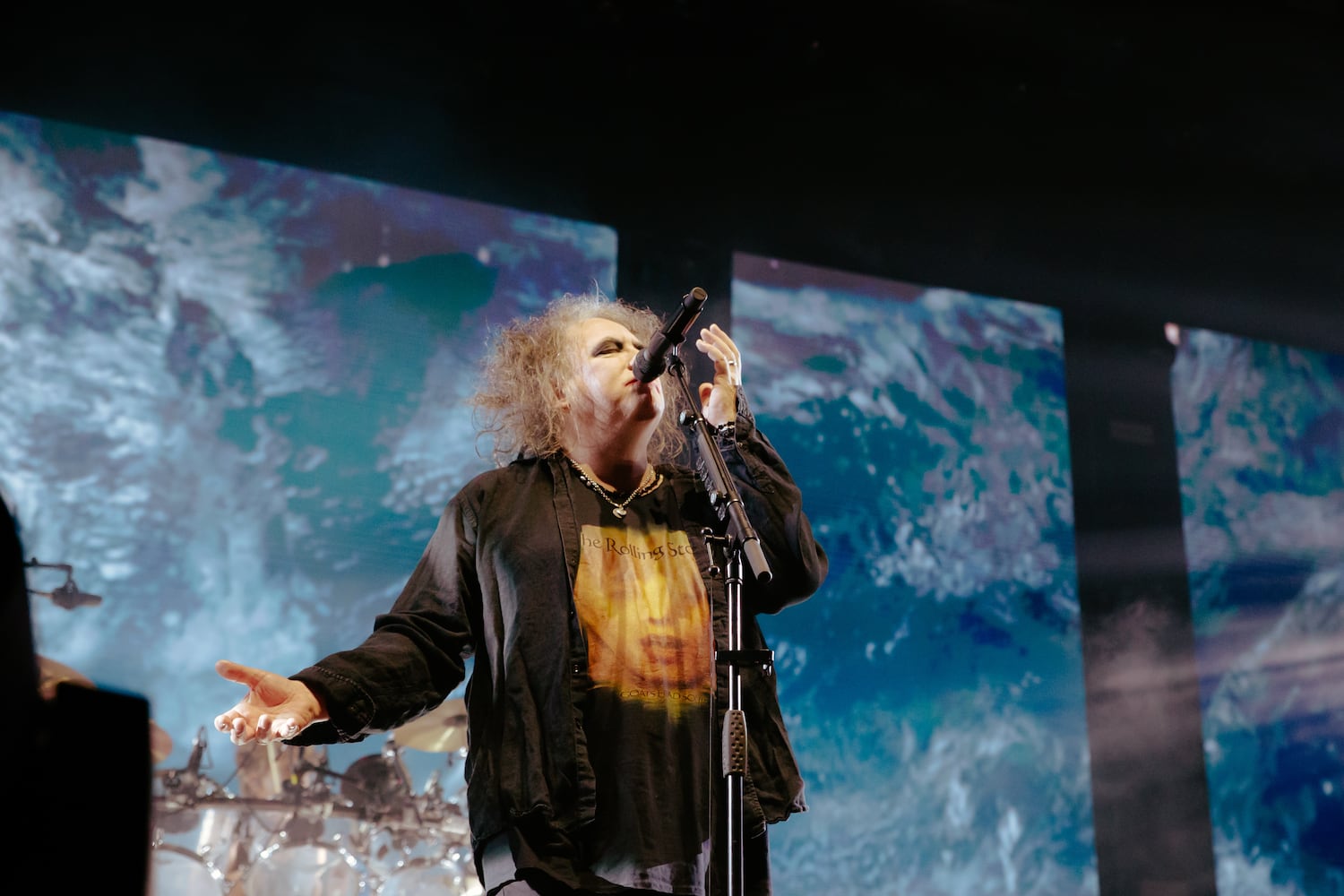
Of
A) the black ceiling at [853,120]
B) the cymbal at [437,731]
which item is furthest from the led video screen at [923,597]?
the cymbal at [437,731]

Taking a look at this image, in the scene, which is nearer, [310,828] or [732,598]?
[732,598]

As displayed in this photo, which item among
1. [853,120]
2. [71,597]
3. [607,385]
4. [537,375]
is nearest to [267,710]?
A: [607,385]

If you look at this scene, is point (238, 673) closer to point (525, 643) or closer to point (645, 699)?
point (525, 643)

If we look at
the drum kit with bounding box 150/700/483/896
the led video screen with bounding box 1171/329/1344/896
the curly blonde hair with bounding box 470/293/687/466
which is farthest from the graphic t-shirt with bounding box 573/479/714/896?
the led video screen with bounding box 1171/329/1344/896

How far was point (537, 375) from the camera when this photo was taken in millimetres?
2355

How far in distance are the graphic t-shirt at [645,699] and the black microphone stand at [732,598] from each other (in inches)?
4.1

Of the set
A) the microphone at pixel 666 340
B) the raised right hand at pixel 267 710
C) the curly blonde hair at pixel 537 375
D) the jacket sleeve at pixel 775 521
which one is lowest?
the raised right hand at pixel 267 710

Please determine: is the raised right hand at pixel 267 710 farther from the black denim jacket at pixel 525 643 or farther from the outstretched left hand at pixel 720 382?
the outstretched left hand at pixel 720 382

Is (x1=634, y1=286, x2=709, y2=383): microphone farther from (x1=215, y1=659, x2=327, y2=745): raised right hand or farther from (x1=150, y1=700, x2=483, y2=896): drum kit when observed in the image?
(x1=150, y1=700, x2=483, y2=896): drum kit

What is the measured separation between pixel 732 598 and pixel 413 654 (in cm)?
50

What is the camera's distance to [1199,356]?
14.6 feet

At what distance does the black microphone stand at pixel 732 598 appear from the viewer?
1543 mm

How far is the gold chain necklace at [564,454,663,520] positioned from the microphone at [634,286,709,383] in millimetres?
202

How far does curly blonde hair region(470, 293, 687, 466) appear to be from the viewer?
2.28 metres
